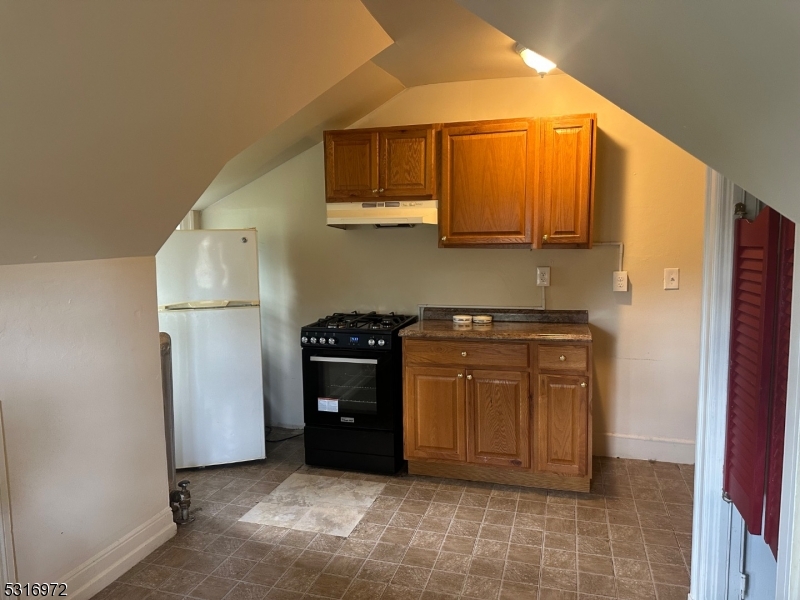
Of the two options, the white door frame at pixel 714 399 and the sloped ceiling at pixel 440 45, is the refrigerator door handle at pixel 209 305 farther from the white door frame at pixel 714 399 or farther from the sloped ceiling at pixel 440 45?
the white door frame at pixel 714 399

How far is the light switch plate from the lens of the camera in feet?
10.6

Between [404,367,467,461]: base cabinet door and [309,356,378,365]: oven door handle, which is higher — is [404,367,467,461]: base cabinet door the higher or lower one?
the lower one

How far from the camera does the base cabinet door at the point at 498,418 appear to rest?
2.97m

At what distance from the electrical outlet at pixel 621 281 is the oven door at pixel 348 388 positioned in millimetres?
1453

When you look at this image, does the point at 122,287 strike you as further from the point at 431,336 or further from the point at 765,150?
the point at 765,150

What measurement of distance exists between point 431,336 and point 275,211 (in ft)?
5.18

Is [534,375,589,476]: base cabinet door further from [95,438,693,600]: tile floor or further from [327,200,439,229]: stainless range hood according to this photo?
[327,200,439,229]: stainless range hood

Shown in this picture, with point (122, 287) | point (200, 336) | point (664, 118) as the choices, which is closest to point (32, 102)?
point (122, 287)

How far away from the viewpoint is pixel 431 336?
307 cm

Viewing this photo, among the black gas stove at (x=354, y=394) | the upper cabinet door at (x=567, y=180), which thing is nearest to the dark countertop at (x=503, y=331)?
the black gas stove at (x=354, y=394)

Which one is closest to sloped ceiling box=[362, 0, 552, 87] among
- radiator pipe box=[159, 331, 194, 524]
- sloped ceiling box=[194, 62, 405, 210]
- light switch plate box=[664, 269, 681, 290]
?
sloped ceiling box=[194, 62, 405, 210]

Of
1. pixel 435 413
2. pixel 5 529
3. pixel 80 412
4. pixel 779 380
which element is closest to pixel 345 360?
pixel 435 413

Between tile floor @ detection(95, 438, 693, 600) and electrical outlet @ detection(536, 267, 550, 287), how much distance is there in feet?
3.90

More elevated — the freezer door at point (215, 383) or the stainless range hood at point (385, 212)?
the stainless range hood at point (385, 212)
